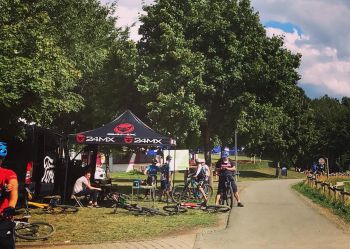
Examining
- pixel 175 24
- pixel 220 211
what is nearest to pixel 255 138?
pixel 175 24

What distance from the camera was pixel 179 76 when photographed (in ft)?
67.0

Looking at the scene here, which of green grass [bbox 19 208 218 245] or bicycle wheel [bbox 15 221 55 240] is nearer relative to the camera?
bicycle wheel [bbox 15 221 55 240]

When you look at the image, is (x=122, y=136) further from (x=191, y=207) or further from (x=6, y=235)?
(x=6, y=235)

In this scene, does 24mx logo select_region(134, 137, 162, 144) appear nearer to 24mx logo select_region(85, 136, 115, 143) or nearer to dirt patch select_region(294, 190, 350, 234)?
24mx logo select_region(85, 136, 115, 143)

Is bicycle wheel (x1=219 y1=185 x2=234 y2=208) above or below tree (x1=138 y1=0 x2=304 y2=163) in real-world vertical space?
below

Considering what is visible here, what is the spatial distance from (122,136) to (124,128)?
1.20ft

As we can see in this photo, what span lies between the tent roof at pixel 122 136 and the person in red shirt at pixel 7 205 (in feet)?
32.7

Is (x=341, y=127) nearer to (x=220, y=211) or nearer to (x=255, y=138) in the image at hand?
(x=255, y=138)

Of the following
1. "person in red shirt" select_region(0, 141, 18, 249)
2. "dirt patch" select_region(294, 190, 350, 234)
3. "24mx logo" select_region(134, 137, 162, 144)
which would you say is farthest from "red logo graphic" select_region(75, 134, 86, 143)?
"person in red shirt" select_region(0, 141, 18, 249)

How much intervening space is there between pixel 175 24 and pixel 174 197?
7897 millimetres

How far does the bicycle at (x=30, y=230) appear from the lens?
930cm

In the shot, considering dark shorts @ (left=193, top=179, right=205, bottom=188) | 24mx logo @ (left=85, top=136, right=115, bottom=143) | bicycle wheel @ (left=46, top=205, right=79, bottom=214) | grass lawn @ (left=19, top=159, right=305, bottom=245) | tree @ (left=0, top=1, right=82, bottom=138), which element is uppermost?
tree @ (left=0, top=1, right=82, bottom=138)

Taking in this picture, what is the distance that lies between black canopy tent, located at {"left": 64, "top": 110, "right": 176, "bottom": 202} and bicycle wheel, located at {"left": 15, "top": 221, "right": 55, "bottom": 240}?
5741mm

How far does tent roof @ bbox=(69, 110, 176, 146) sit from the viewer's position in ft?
50.5
